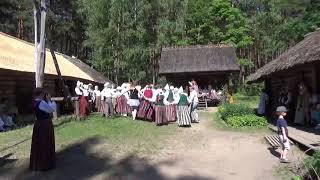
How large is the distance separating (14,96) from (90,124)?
Answer: 534 cm

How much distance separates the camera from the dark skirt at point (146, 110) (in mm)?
19844

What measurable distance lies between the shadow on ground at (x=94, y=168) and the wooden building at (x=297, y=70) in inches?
227

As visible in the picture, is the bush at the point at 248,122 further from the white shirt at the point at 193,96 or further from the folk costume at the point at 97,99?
the folk costume at the point at 97,99

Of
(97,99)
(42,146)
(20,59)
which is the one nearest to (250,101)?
(97,99)

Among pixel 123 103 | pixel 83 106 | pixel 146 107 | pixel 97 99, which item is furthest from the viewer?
pixel 97 99

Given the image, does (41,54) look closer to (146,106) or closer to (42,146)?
(146,106)

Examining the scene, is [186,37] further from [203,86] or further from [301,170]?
[301,170]

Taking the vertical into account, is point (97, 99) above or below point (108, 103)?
above

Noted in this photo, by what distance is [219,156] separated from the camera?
40.8 ft

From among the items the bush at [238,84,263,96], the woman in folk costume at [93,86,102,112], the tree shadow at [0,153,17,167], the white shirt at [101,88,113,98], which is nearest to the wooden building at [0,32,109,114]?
the woman in folk costume at [93,86,102,112]

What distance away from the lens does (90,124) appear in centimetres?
1820

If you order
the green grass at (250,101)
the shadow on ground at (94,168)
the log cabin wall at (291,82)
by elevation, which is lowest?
the shadow on ground at (94,168)

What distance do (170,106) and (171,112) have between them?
261 mm

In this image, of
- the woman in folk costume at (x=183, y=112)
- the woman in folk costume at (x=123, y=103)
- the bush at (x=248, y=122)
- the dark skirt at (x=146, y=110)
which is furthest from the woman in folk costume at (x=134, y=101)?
the bush at (x=248, y=122)
